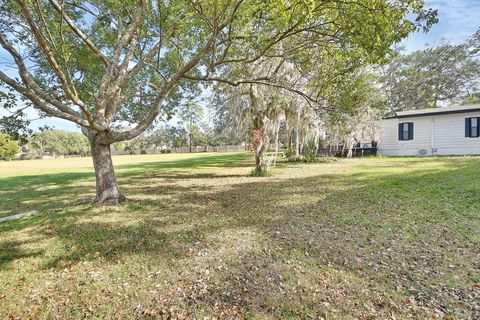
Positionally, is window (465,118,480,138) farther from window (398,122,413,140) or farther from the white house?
window (398,122,413,140)

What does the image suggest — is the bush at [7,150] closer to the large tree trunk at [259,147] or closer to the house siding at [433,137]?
the large tree trunk at [259,147]

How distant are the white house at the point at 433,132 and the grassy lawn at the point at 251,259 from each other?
14.4m

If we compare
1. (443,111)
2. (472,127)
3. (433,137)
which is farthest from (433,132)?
(472,127)

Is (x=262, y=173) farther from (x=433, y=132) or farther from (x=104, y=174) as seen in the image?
(x=433, y=132)

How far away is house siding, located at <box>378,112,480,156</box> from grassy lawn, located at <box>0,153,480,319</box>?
1443 cm

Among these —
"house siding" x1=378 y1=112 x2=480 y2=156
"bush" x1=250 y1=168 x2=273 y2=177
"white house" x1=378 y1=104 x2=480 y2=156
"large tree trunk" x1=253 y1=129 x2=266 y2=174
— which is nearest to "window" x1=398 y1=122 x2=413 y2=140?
"white house" x1=378 y1=104 x2=480 y2=156

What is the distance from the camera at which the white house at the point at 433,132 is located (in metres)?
17.4

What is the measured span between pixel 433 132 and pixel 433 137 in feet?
1.20

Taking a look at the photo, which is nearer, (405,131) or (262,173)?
(262,173)

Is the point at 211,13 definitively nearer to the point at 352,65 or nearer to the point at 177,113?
the point at 352,65

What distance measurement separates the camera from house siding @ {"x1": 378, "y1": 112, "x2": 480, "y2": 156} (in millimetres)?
17625

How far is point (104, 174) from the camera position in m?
6.84

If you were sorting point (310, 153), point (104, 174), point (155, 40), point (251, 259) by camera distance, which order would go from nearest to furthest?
1. point (251, 259)
2. point (104, 174)
3. point (155, 40)
4. point (310, 153)

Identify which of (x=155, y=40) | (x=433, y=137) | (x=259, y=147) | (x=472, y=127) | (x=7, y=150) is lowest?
(x=259, y=147)
